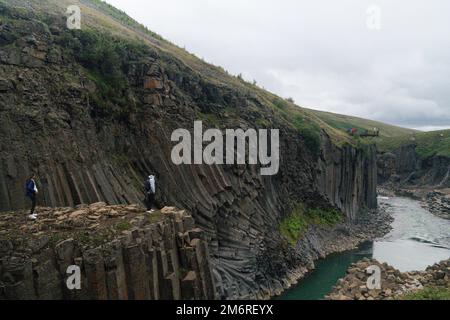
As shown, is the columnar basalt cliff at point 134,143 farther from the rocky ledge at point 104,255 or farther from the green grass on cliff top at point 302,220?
the rocky ledge at point 104,255

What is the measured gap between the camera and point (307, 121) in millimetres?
51000

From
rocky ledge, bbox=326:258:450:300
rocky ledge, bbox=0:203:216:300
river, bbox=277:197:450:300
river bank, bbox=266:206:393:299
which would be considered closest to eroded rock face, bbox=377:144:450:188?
river, bbox=277:197:450:300

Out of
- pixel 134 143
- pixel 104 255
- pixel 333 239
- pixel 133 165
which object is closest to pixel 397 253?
pixel 333 239

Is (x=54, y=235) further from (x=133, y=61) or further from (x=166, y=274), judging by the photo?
(x=133, y=61)

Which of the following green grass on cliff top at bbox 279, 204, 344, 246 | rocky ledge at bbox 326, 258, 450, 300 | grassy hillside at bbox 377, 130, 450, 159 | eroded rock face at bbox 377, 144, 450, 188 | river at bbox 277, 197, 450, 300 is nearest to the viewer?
rocky ledge at bbox 326, 258, 450, 300

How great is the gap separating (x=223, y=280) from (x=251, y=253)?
443 cm

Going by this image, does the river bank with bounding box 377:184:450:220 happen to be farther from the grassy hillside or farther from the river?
the grassy hillside

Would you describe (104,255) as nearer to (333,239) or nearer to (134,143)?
(134,143)

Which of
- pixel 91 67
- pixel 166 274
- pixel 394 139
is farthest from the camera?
pixel 394 139

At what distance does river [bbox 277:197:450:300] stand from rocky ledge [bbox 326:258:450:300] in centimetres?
487

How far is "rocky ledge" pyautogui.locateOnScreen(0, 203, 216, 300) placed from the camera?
11820mm

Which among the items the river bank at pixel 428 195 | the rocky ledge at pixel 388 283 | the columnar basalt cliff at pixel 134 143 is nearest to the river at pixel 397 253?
the columnar basalt cliff at pixel 134 143

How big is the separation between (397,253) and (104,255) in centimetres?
3445

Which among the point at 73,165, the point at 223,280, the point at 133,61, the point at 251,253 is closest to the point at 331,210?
the point at 251,253
